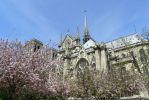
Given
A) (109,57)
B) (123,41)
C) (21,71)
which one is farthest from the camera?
(123,41)

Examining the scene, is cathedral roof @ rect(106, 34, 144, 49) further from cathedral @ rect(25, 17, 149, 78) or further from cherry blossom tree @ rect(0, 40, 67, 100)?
cherry blossom tree @ rect(0, 40, 67, 100)

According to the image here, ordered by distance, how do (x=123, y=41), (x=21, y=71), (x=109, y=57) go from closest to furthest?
(x=21, y=71) < (x=109, y=57) < (x=123, y=41)

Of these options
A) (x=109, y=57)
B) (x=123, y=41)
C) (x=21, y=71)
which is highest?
(x=123, y=41)

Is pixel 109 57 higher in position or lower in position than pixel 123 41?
lower

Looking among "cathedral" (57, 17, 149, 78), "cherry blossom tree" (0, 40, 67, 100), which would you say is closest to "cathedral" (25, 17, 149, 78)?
"cathedral" (57, 17, 149, 78)

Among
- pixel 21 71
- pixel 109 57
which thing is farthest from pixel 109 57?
pixel 21 71

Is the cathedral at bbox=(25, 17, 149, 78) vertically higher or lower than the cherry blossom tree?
higher

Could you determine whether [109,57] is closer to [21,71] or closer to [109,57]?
[109,57]

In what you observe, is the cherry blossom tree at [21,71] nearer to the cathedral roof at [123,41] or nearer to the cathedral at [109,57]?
the cathedral at [109,57]

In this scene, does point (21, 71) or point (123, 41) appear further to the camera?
point (123, 41)

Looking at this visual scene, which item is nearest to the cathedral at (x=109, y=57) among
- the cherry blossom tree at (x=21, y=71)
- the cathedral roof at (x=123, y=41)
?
the cathedral roof at (x=123, y=41)

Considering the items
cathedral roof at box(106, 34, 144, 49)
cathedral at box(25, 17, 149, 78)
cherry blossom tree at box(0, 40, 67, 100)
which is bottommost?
cherry blossom tree at box(0, 40, 67, 100)

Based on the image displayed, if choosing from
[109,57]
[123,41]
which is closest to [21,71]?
[109,57]

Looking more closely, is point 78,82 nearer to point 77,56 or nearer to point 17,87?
point 17,87
